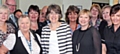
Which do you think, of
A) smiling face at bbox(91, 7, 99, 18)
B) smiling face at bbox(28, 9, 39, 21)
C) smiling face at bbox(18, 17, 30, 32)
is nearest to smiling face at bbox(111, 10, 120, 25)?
smiling face at bbox(91, 7, 99, 18)

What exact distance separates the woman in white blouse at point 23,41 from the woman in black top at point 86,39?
0.54 m

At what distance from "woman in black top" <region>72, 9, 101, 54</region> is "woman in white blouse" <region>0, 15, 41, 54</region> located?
1.77 feet

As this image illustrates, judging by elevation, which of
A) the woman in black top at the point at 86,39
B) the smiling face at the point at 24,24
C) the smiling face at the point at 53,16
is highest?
the smiling face at the point at 53,16

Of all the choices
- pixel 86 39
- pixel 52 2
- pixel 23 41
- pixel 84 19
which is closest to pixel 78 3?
pixel 52 2

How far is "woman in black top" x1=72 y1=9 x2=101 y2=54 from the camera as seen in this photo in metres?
2.94

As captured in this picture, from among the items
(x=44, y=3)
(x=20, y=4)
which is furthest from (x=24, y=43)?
(x=44, y=3)

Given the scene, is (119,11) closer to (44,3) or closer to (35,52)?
(35,52)

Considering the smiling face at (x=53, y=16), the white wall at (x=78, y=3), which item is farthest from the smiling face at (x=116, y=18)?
the white wall at (x=78, y=3)

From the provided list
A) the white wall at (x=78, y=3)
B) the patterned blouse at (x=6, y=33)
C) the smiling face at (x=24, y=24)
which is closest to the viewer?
the patterned blouse at (x=6, y=33)

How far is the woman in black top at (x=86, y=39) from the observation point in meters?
2.94

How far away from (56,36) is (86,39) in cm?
41

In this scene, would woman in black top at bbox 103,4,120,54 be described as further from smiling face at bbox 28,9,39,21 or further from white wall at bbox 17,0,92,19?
white wall at bbox 17,0,92,19

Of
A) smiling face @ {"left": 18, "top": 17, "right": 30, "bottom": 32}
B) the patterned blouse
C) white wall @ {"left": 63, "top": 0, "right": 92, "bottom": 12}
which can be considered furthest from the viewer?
white wall @ {"left": 63, "top": 0, "right": 92, "bottom": 12}

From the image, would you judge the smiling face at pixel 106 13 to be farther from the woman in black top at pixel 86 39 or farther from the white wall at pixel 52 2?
the white wall at pixel 52 2
